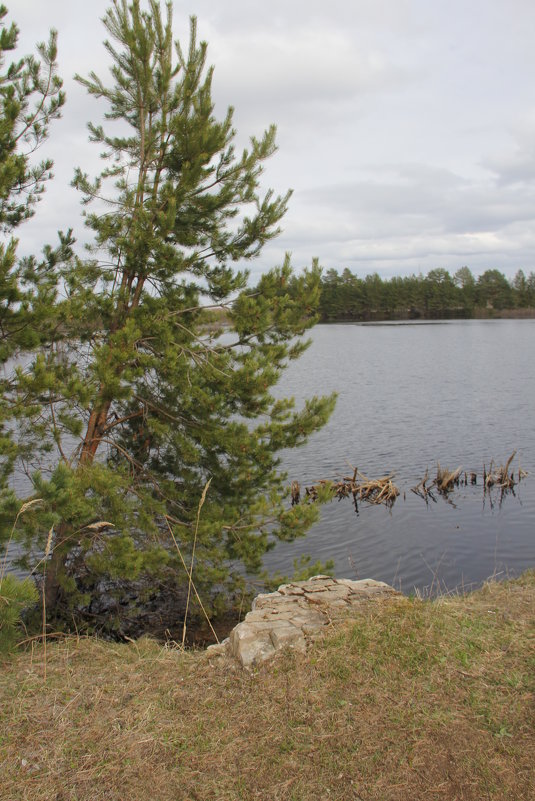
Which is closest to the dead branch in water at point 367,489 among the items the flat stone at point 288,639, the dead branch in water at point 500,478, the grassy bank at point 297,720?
the dead branch in water at point 500,478

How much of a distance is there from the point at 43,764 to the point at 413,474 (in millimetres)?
13691

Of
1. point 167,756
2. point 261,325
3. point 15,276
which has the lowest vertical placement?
point 167,756

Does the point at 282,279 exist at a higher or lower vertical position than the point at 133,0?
lower

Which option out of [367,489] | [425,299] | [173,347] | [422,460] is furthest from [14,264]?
[425,299]

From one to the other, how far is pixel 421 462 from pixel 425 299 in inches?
3803

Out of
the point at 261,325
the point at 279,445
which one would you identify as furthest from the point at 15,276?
the point at 279,445

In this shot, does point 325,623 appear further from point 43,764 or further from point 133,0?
point 133,0

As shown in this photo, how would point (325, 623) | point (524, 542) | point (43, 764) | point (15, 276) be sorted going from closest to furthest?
1. point (43, 764)
2. point (325, 623)
3. point (15, 276)
4. point (524, 542)

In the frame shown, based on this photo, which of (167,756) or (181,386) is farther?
(181,386)

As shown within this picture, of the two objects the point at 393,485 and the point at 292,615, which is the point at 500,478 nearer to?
the point at 393,485

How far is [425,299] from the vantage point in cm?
10844

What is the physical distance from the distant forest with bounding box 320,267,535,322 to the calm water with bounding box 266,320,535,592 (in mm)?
69511

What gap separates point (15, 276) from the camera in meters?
6.29

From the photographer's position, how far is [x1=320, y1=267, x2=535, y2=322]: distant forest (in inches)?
4070
